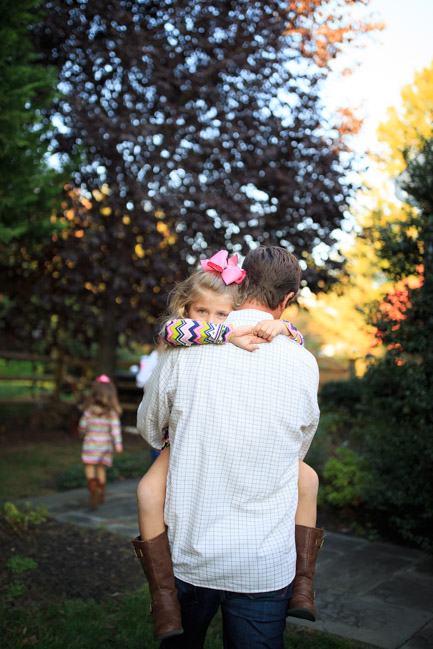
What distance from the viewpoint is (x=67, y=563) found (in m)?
4.00

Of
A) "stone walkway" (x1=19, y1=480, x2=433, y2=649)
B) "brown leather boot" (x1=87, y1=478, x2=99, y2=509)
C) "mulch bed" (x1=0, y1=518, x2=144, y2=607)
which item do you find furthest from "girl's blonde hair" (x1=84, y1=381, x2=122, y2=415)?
"mulch bed" (x1=0, y1=518, x2=144, y2=607)

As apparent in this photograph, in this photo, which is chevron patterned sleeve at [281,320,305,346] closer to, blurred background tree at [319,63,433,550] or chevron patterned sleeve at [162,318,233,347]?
chevron patterned sleeve at [162,318,233,347]

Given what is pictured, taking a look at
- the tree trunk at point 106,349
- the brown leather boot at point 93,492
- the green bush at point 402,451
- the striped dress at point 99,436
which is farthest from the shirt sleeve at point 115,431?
the tree trunk at point 106,349

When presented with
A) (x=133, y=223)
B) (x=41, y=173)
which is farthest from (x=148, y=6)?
(x=41, y=173)

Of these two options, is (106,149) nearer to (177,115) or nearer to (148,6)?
(177,115)

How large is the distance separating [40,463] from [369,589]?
5.34 meters

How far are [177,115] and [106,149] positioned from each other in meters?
1.20

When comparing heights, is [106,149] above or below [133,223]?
above

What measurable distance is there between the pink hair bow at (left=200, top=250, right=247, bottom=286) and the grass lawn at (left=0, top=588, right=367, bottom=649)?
2087 mm

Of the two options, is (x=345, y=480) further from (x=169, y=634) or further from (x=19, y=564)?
(x=169, y=634)

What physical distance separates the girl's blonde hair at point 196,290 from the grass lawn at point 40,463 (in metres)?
4.56

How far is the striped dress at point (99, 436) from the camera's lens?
5918 mm

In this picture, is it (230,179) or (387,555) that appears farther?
(230,179)

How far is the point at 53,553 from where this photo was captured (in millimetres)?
4145
